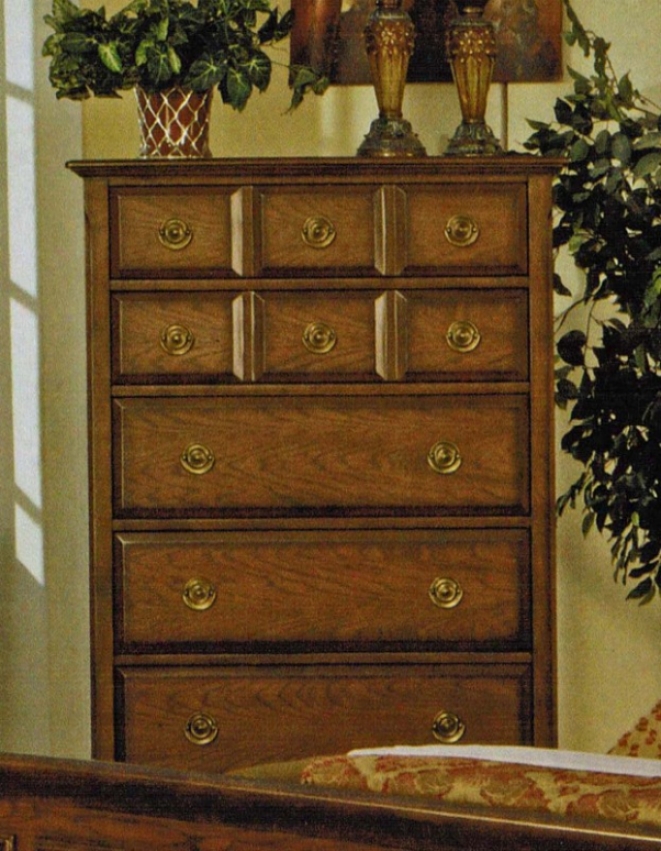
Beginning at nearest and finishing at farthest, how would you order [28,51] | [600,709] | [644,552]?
[644,552]
[28,51]
[600,709]

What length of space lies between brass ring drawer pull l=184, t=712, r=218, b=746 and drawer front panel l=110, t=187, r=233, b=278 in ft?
2.77

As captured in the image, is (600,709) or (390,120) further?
(600,709)

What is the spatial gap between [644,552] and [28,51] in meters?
1.87

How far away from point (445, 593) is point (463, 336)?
49cm

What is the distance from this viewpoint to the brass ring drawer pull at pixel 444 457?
2.65m

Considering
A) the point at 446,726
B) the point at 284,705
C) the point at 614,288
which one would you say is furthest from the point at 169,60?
the point at 446,726

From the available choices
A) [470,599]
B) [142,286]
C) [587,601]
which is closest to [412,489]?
[470,599]

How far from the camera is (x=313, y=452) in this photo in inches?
104

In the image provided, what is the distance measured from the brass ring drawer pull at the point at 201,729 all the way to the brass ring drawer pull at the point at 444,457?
645mm

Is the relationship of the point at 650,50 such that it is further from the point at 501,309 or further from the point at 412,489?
the point at 412,489

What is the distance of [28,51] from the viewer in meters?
3.34

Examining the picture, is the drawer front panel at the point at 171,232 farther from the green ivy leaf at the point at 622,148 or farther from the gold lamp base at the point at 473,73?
the green ivy leaf at the point at 622,148

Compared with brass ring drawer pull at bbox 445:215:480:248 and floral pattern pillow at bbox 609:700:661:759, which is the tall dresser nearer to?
brass ring drawer pull at bbox 445:215:480:248

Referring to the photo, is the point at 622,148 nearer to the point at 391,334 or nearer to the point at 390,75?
the point at 390,75
